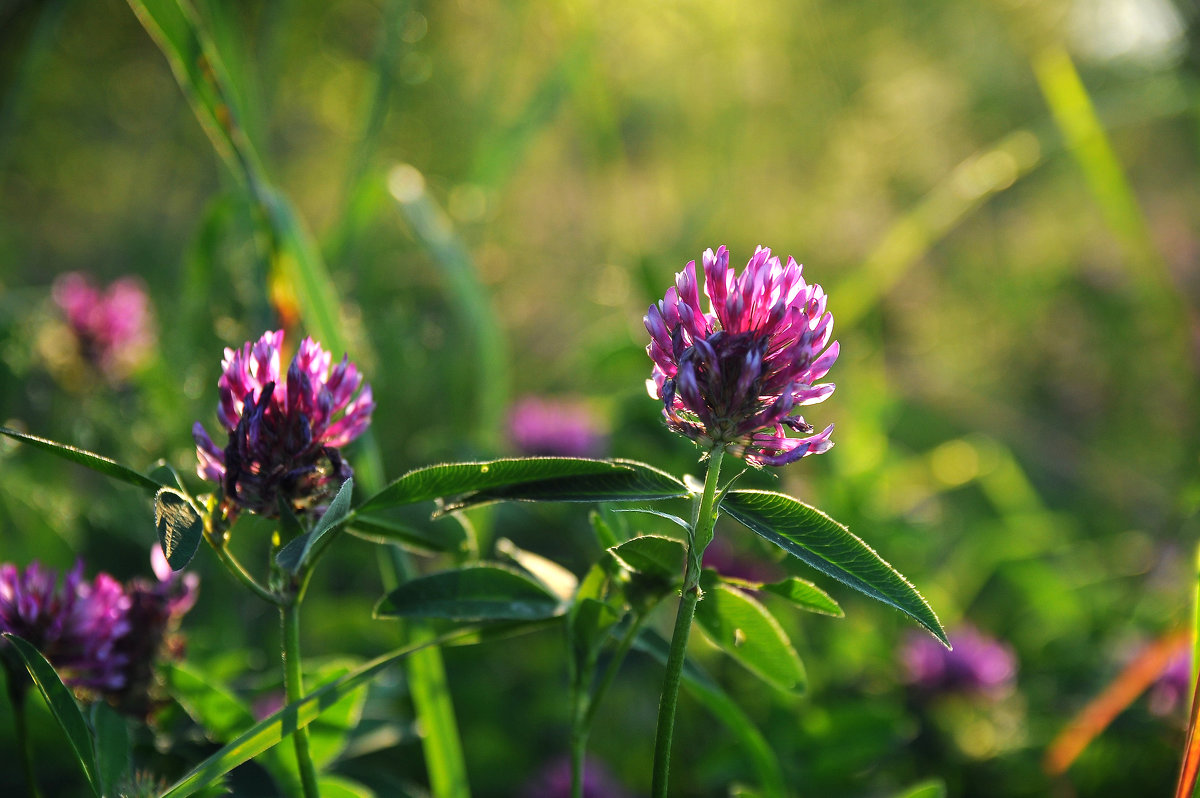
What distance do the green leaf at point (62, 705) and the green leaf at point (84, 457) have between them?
0.10 meters

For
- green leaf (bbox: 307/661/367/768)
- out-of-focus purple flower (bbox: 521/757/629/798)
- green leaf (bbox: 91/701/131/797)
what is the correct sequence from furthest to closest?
out-of-focus purple flower (bbox: 521/757/629/798), green leaf (bbox: 307/661/367/768), green leaf (bbox: 91/701/131/797)

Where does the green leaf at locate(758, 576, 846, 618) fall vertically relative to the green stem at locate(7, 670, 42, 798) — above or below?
below

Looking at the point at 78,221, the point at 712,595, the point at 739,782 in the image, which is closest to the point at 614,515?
the point at 712,595

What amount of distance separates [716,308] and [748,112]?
7.80ft

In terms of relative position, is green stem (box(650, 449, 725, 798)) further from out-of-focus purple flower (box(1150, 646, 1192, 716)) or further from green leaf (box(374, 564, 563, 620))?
out-of-focus purple flower (box(1150, 646, 1192, 716))

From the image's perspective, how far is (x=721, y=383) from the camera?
47cm

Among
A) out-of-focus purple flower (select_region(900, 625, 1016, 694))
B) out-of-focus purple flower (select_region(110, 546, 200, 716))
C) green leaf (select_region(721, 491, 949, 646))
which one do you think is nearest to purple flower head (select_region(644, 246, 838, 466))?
green leaf (select_region(721, 491, 949, 646))

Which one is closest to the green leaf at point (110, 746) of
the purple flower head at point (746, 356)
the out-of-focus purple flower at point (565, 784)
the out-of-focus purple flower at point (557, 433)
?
the purple flower head at point (746, 356)

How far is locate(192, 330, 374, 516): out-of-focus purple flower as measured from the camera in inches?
19.4

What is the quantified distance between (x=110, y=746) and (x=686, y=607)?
0.36 metres

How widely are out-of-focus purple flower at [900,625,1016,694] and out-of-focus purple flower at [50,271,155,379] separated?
116 cm

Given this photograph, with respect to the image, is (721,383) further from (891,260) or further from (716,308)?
(891,260)

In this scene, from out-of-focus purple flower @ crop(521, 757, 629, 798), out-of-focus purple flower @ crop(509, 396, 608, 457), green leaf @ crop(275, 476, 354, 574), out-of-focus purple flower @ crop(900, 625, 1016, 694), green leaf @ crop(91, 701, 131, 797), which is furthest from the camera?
out-of-focus purple flower @ crop(509, 396, 608, 457)

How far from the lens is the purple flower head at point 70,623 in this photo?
0.59 metres
